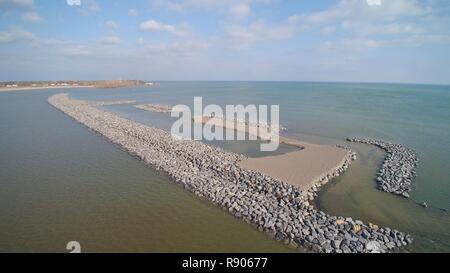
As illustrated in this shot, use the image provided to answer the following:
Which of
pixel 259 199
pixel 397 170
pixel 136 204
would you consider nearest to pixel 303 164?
pixel 397 170

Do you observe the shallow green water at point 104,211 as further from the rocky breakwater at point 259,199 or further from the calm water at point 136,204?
the rocky breakwater at point 259,199

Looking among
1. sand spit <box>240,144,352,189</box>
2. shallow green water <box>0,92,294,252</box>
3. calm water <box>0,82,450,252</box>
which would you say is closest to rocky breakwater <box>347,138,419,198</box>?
calm water <box>0,82,450,252</box>

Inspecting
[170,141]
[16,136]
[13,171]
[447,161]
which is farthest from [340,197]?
[16,136]

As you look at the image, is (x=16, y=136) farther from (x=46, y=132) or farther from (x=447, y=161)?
(x=447, y=161)

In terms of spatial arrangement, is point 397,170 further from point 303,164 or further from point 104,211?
point 104,211

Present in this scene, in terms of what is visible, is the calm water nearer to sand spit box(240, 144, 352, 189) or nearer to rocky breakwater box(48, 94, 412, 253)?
rocky breakwater box(48, 94, 412, 253)
